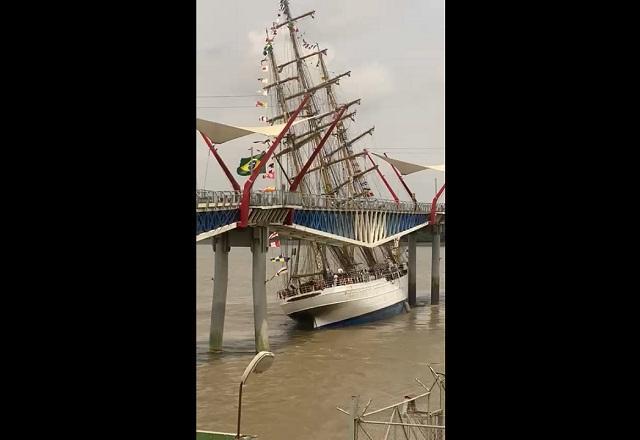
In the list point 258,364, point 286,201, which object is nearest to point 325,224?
point 286,201

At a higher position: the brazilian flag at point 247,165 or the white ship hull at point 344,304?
the brazilian flag at point 247,165

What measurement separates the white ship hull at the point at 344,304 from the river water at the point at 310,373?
0.55 metres

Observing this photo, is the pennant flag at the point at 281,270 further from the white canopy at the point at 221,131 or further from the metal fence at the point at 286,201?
the white canopy at the point at 221,131

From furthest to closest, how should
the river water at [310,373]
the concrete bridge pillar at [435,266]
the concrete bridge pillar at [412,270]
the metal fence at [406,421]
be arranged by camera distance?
the concrete bridge pillar at [412,270]
the concrete bridge pillar at [435,266]
the river water at [310,373]
the metal fence at [406,421]

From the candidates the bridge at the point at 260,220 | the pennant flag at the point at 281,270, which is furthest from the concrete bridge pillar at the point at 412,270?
the pennant flag at the point at 281,270

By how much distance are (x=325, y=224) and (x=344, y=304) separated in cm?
398

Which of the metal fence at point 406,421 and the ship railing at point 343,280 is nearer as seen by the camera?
the metal fence at point 406,421

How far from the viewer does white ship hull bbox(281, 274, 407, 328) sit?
1114 inches

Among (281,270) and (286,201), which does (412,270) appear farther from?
(286,201)

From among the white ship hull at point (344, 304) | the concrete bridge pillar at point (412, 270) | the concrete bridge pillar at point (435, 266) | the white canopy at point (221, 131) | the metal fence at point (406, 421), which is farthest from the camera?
the concrete bridge pillar at point (412, 270)

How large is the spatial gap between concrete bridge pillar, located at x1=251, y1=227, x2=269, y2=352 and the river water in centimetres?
75

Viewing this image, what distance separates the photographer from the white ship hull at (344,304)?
28.3 meters

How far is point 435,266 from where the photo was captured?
1505 inches

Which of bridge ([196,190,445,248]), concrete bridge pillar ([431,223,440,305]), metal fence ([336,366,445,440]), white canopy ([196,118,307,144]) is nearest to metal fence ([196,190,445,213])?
bridge ([196,190,445,248])
